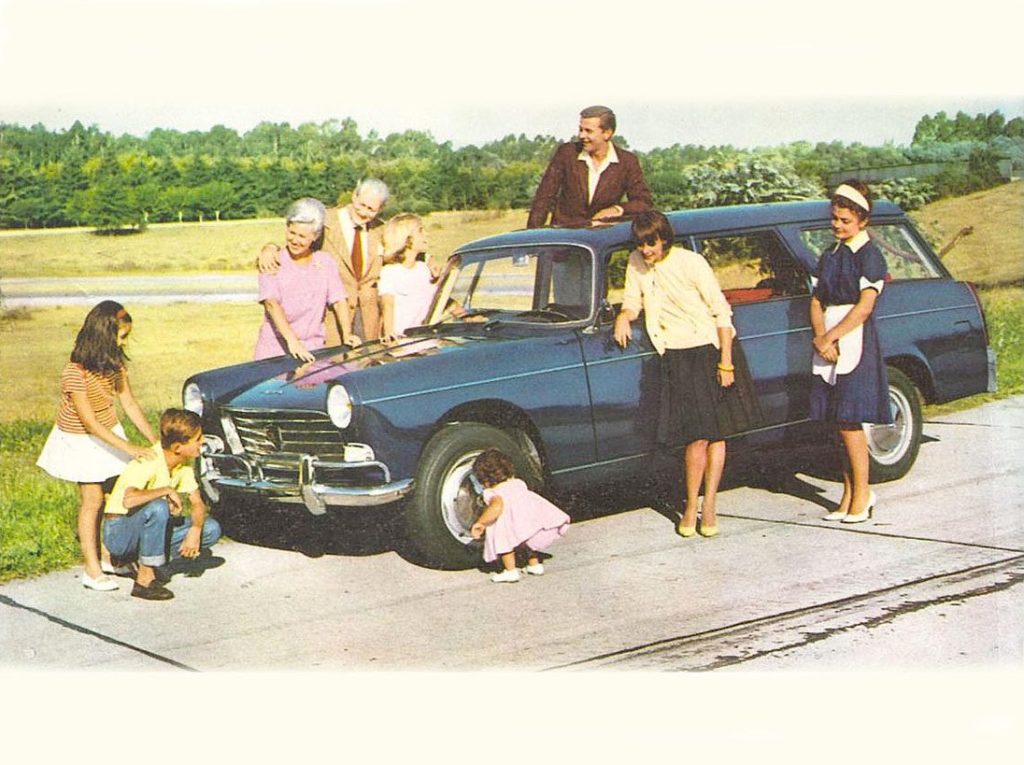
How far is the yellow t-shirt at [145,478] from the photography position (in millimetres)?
6219

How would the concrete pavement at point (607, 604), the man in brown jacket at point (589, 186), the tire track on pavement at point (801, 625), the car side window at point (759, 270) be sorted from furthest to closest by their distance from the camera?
1. the man in brown jacket at point (589, 186)
2. the car side window at point (759, 270)
3. the concrete pavement at point (607, 604)
4. the tire track on pavement at point (801, 625)

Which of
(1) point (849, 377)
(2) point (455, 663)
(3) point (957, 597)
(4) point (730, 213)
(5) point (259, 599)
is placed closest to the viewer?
(2) point (455, 663)

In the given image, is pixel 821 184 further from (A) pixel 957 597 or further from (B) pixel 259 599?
(B) pixel 259 599

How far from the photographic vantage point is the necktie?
8.30 metres

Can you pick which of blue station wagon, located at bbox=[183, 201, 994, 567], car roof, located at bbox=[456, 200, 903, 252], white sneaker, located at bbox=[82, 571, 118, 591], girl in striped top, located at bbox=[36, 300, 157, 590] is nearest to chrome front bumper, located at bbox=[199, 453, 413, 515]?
blue station wagon, located at bbox=[183, 201, 994, 567]

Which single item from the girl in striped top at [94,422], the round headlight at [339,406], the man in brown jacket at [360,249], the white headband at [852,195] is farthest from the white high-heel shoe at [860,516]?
the girl in striped top at [94,422]

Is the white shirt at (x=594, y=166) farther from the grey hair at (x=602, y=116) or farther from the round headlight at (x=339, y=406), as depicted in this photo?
the round headlight at (x=339, y=406)

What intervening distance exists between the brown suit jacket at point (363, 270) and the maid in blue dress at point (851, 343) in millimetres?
2636

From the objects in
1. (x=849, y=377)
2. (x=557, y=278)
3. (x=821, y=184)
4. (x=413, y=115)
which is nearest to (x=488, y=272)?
(x=557, y=278)

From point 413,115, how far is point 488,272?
1.26 m

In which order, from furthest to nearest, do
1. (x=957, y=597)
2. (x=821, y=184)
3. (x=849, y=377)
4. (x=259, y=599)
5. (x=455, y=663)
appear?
1. (x=821, y=184)
2. (x=849, y=377)
3. (x=259, y=599)
4. (x=957, y=597)
5. (x=455, y=663)

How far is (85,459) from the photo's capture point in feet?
21.1

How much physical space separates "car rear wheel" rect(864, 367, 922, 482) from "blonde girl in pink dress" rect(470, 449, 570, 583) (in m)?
2.49

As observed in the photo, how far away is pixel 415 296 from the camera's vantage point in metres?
8.17
